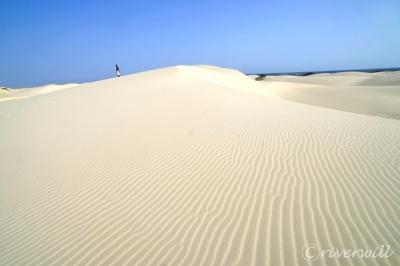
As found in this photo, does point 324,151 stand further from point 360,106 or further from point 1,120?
point 360,106

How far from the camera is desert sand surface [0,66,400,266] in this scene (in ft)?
10.8

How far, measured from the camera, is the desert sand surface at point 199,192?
3299 millimetres

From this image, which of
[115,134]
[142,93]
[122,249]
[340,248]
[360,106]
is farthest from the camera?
[360,106]

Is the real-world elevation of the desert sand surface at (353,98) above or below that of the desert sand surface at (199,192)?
below

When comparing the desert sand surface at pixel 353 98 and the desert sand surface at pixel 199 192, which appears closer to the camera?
the desert sand surface at pixel 199 192

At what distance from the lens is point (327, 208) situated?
3.82 meters

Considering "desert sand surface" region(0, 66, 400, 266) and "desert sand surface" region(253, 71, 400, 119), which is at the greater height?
"desert sand surface" region(0, 66, 400, 266)

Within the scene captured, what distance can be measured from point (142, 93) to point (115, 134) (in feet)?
26.1

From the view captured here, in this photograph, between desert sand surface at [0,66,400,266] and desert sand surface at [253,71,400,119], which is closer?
desert sand surface at [0,66,400,266]

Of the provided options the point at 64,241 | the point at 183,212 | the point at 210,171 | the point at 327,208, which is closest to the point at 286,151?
the point at 210,171

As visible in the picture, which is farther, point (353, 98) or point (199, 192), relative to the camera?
point (353, 98)

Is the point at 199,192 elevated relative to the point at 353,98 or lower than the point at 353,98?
elevated

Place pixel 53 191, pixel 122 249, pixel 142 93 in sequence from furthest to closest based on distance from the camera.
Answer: pixel 142 93 → pixel 53 191 → pixel 122 249

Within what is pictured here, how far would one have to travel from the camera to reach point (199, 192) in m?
4.58
